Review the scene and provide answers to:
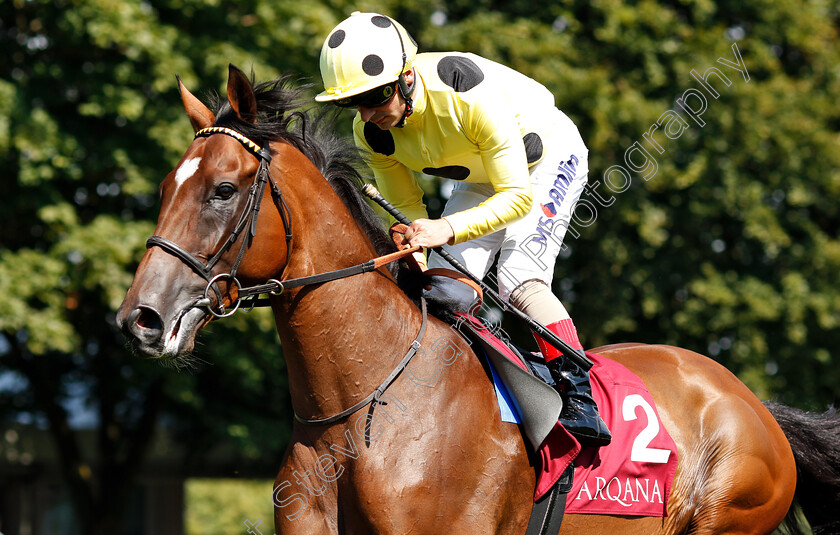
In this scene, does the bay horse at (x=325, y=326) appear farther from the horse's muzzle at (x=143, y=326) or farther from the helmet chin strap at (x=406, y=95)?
the helmet chin strap at (x=406, y=95)

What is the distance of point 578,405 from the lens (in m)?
3.63

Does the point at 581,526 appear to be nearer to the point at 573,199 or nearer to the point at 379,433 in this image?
the point at 379,433

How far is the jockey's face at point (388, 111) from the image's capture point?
3.57m

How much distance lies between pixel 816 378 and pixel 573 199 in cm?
1158

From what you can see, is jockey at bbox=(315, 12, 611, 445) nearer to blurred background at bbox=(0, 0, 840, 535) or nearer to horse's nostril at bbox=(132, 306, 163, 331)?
horse's nostril at bbox=(132, 306, 163, 331)

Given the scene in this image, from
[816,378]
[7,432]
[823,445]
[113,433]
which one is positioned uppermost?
[823,445]

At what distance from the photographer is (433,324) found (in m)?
3.62

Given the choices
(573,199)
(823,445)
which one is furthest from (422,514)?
(823,445)

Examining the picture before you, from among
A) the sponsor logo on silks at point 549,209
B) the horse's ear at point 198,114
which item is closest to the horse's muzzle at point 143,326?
the horse's ear at point 198,114

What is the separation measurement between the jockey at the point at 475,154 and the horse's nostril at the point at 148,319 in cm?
110

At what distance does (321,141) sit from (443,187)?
7.18 metres

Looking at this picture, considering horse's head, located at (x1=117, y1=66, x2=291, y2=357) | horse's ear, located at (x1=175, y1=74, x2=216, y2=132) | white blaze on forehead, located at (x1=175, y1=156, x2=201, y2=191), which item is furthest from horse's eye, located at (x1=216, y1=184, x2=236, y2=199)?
horse's ear, located at (x1=175, y1=74, x2=216, y2=132)

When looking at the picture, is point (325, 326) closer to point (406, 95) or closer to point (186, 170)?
point (186, 170)

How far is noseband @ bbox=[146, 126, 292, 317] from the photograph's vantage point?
2904mm
